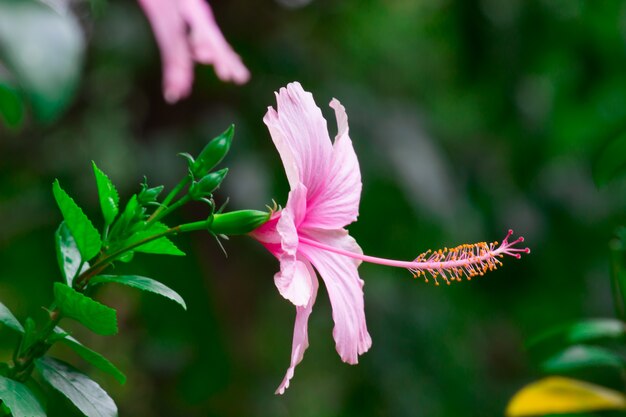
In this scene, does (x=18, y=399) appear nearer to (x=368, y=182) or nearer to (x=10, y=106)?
(x=10, y=106)

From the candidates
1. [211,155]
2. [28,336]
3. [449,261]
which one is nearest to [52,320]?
[28,336]

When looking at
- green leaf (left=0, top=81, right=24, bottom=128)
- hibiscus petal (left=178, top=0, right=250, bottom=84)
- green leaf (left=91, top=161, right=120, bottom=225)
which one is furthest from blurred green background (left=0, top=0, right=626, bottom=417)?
green leaf (left=91, top=161, right=120, bottom=225)

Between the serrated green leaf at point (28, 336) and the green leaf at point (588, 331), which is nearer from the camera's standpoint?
the serrated green leaf at point (28, 336)

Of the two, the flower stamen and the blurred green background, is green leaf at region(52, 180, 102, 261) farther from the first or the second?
the blurred green background

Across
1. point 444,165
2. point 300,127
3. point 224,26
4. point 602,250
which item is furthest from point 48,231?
point 602,250

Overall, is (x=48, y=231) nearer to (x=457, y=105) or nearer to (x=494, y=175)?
(x=494, y=175)

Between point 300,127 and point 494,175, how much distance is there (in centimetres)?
199

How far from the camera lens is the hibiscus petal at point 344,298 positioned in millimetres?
524

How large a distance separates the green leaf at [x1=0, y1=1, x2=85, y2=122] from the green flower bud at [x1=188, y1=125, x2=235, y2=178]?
0.30 ft

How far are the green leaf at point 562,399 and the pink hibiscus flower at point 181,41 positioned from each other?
0.42m

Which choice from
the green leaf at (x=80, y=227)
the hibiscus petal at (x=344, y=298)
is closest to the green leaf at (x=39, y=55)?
the green leaf at (x=80, y=227)

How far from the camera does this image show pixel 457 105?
296 centimetres

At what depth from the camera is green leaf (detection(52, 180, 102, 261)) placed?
46 centimetres

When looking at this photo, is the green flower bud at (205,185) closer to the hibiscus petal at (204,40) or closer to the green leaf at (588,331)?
the hibiscus petal at (204,40)
